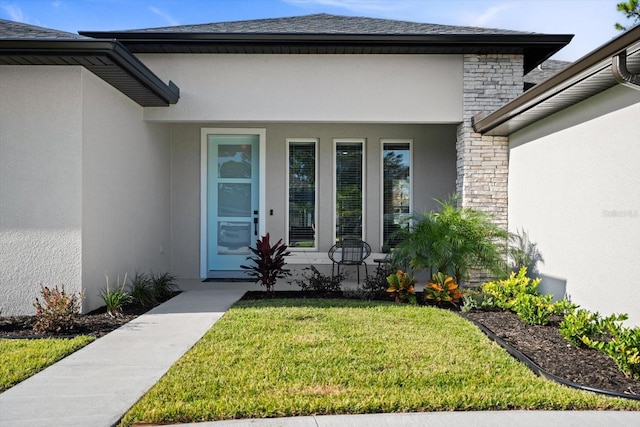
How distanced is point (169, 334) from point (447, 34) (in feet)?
19.1

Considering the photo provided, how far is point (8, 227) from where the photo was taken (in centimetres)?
662

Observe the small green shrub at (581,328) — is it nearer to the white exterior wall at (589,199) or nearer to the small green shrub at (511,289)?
the white exterior wall at (589,199)

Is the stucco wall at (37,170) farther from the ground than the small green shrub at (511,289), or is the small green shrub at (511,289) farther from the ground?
the stucco wall at (37,170)

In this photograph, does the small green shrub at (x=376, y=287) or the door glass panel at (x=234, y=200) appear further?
the door glass panel at (x=234, y=200)

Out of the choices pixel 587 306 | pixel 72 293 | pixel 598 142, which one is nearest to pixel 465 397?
pixel 587 306

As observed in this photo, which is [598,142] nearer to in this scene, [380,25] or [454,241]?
[454,241]

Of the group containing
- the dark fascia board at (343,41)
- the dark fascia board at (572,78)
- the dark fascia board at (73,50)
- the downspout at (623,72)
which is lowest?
the downspout at (623,72)

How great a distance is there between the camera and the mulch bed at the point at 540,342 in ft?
14.3

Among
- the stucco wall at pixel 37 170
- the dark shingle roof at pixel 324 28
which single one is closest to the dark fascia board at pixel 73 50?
the stucco wall at pixel 37 170

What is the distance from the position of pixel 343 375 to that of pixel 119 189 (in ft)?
16.2

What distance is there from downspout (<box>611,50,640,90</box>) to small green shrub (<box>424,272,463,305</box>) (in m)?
3.66

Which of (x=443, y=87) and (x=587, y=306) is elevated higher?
(x=443, y=87)

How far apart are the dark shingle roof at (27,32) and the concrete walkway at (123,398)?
338 cm

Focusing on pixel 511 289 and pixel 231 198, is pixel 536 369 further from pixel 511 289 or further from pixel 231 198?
pixel 231 198
